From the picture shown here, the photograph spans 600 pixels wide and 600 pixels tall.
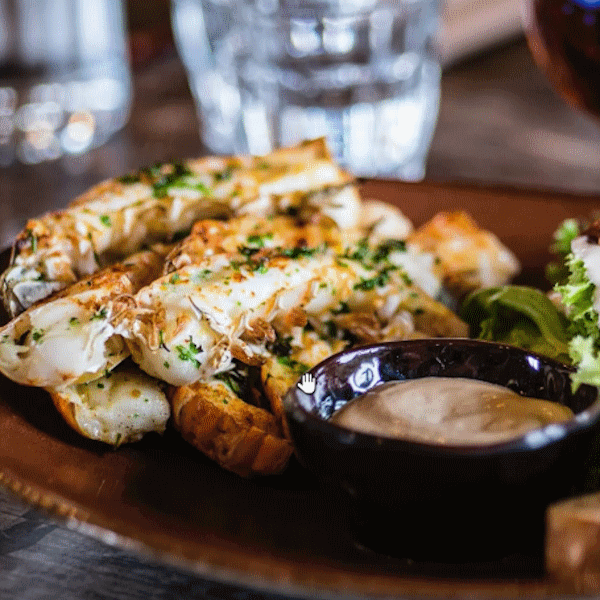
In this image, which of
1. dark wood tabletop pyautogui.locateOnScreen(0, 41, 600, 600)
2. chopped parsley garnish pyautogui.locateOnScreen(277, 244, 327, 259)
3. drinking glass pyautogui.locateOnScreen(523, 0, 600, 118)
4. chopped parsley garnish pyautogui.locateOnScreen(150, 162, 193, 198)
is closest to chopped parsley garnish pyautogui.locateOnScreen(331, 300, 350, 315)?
chopped parsley garnish pyautogui.locateOnScreen(277, 244, 327, 259)

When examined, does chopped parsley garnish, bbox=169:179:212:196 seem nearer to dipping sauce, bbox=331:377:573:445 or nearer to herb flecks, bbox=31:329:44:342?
herb flecks, bbox=31:329:44:342

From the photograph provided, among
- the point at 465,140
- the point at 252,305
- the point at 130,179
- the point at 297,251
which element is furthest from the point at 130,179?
the point at 465,140

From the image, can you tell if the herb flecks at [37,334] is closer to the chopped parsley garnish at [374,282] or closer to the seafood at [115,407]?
the seafood at [115,407]

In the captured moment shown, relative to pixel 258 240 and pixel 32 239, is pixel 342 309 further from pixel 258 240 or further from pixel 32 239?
pixel 32 239

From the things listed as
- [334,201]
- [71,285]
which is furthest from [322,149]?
[71,285]

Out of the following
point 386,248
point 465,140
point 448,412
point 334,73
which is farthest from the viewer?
point 465,140

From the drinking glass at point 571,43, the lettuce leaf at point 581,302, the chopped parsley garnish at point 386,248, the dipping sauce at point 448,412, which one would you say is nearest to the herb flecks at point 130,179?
the chopped parsley garnish at point 386,248
